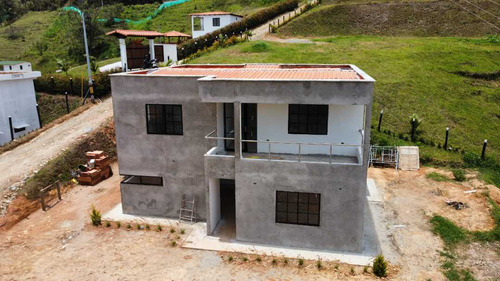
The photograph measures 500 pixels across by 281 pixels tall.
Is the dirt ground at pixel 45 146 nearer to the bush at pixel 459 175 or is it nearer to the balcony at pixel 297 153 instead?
the balcony at pixel 297 153

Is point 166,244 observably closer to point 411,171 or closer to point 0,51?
point 411,171

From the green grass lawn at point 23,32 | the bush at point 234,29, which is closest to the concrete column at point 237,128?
the bush at point 234,29

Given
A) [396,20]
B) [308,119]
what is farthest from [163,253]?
[396,20]

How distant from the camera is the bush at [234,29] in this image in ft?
136

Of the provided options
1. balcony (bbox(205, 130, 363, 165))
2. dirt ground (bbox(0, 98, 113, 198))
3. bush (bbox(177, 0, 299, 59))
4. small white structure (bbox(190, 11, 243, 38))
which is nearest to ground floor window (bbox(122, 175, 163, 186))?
balcony (bbox(205, 130, 363, 165))

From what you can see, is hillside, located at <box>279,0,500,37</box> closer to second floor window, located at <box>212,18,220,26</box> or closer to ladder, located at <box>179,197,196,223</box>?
second floor window, located at <box>212,18,220,26</box>

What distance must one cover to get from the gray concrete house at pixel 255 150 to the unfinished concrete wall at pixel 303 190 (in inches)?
1.5

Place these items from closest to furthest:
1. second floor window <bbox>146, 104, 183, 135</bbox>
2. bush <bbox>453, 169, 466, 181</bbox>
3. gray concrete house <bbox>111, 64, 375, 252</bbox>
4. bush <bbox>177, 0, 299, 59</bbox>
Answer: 1. gray concrete house <bbox>111, 64, 375, 252</bbox>
2. second floor window <bbox>146, 104, 183, 135</bbox>
3. bush <bbox>453, 169, 466, 181</bbox>
4. bush <bbox>177, 0, 299, 59</bbox>

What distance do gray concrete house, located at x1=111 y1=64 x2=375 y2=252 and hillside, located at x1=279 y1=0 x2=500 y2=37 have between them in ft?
115

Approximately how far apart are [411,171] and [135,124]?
53.7 feet

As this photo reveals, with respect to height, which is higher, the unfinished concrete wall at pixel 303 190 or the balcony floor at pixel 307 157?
the balcony floor at pixel 307 157

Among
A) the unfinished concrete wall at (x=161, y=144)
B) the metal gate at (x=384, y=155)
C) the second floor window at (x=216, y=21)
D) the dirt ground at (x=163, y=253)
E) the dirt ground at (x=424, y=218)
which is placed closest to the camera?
the dirt ground at (x=163, y=253)

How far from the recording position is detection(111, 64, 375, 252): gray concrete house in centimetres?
1382

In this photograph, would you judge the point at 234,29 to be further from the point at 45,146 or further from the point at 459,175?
the point at 459,175
